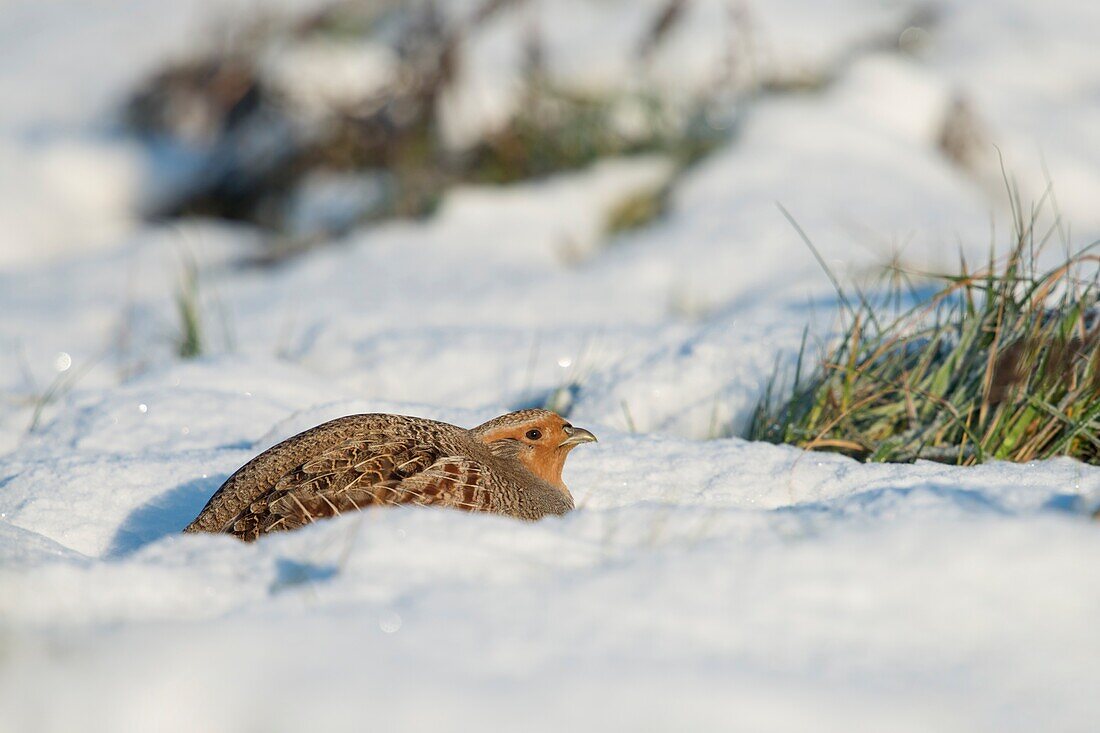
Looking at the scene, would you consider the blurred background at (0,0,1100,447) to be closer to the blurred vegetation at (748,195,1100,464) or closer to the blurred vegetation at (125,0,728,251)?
the blurred vegetation at (125,0,728,251)

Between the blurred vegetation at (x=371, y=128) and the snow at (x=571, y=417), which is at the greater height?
the blurred vegetation at (x=371, y=128)

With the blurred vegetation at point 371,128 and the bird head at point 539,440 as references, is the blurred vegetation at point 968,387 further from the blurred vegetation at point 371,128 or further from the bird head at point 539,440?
the blurred vegetation at point 371,128

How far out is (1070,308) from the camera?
310 centimetres

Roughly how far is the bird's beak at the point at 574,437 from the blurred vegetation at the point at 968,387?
0.62 m

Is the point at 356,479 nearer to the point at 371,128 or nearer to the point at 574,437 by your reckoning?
the point at 574,437

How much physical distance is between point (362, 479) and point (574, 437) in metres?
0.67

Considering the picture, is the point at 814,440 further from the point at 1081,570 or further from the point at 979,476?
the point at 1081,570

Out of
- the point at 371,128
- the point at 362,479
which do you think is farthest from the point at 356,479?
the point at 371,128

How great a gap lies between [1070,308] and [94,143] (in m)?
7.37

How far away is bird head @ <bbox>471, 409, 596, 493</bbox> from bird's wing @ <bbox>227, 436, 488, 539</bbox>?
1.03 ft

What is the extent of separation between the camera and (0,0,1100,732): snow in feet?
4.97

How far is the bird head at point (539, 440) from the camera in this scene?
2908 mm

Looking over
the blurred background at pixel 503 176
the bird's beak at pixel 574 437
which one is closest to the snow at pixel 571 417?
the blurred background at pixel 503 176

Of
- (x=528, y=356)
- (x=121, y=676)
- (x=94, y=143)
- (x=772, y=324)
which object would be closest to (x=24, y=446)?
(x=528, y=356)
